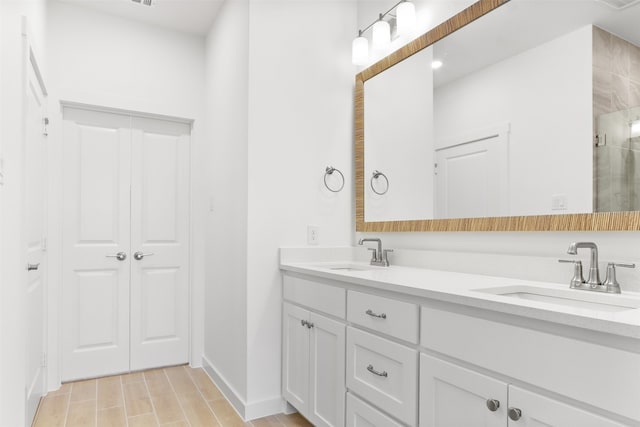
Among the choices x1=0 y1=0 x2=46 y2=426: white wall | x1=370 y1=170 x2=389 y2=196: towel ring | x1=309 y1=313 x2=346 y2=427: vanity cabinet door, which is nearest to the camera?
x1=0 y1=0 x2=46 y2=426: white wall

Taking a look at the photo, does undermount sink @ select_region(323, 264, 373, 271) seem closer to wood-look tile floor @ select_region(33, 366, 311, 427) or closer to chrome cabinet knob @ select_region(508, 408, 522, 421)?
wood-look tile floor @ select_region(33, 366, 311, 427)

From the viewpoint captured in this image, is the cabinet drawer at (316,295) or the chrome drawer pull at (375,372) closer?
the chrome drawer pull at (375,372)

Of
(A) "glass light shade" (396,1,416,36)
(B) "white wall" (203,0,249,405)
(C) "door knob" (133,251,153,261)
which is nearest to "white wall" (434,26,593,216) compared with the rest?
(A) "glass light shade" (396,1,416,36)

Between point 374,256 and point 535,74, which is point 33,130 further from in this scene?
point 535,74

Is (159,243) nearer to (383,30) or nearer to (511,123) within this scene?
(383,30)

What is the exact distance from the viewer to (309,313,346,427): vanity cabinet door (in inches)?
71.8

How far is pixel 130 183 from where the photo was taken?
3115 millimetres

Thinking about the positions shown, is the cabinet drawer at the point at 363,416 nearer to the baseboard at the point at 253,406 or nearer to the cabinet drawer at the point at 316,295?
the cabinet drawer at the point at 316,295

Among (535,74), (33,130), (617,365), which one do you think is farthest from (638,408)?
(33,130)

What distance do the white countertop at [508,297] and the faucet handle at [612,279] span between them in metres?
0.03

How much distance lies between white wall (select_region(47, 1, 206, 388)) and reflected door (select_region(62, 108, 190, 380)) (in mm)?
112

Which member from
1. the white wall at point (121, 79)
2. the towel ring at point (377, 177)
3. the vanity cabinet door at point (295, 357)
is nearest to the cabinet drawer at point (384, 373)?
the vanity cabinet door at point (295, 357)

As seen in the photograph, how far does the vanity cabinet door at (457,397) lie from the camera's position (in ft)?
3.75

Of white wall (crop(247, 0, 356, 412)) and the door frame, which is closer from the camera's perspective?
white wall (crop(247, 0, 356, 412))
